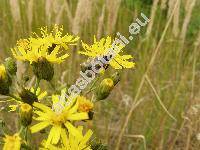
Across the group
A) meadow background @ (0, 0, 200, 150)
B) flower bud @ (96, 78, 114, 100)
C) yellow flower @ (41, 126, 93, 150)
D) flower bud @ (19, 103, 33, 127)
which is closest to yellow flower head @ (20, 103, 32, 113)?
flower bud @ (19, 103, 33, 127)

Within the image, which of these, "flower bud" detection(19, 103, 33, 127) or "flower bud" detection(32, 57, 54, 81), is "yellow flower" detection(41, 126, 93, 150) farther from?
"flower bud" detection(32, 57, 54, 81)

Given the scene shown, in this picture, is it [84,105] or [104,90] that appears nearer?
[84,105]

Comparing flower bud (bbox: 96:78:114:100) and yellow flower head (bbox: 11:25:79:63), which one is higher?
yellow flower head (bbox: 11:25:79:63)

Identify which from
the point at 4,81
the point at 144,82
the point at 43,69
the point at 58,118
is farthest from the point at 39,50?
the point at 144,82

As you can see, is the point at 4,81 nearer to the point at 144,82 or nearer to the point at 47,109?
the point at 47,109

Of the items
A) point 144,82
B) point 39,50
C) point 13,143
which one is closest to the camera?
→ point 13,143

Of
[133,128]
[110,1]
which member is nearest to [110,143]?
[133,128]
